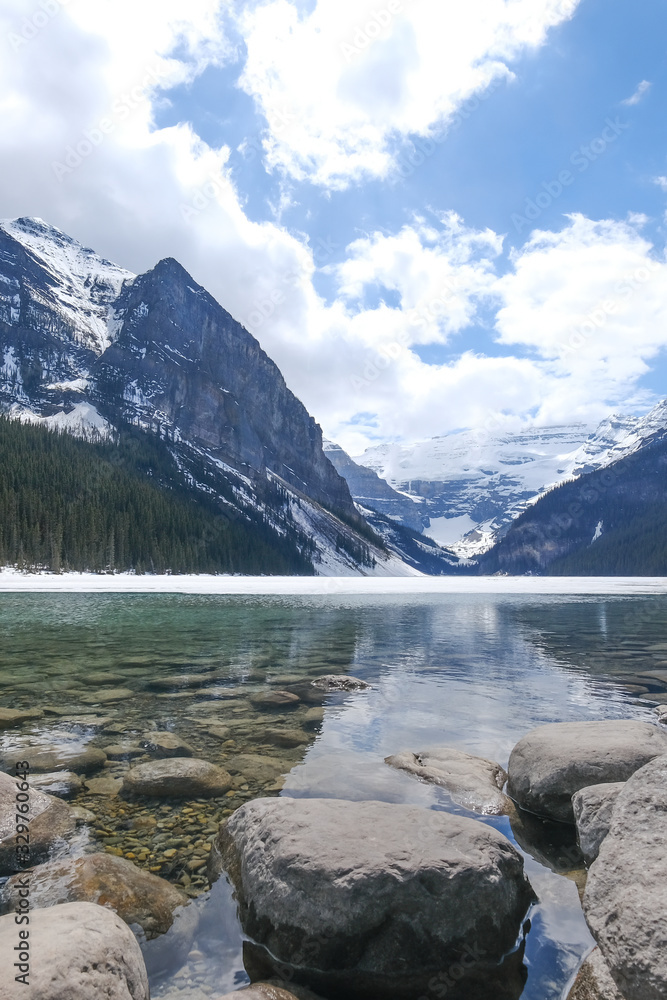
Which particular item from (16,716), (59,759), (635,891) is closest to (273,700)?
(59,759)

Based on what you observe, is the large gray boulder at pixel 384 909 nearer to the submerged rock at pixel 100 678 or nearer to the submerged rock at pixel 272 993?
the submerged rock at pixel 272 993

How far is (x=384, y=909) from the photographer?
5.56m

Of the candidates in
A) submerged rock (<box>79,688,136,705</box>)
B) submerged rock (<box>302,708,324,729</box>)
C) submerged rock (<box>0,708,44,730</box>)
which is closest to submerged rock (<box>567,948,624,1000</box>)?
submerged rock (<box>302,708,324,729</box>)

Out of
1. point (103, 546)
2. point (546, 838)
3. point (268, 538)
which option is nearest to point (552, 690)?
point (546, 838)

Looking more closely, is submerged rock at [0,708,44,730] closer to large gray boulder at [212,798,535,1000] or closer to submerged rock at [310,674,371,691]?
submerged rock at [310,674,371,691]

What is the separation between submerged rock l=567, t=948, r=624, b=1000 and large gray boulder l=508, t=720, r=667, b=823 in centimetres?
410

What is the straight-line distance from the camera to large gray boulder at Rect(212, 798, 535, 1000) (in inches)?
211

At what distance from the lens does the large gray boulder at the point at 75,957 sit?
157 inches

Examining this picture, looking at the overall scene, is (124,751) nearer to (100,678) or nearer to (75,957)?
(75,957)

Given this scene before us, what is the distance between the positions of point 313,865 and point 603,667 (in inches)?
833

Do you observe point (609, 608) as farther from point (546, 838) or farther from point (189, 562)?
point (189, 562)

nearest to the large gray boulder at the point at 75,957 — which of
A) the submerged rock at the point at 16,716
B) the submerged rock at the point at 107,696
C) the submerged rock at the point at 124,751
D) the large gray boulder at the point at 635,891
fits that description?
the large gray boulder at the point at 635,891

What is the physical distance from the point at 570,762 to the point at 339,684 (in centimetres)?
996

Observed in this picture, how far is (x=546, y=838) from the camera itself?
8.44 meters
